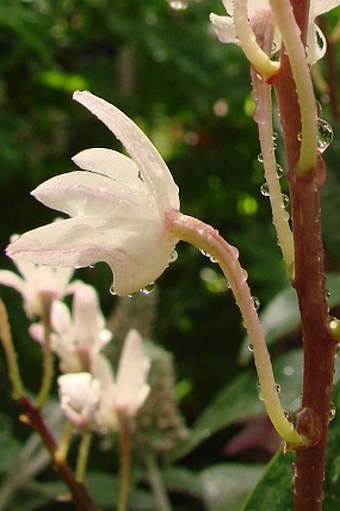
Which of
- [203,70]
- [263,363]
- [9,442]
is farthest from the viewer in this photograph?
[203,70]

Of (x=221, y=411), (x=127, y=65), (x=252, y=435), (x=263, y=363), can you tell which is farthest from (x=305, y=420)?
(x=127, y=65)

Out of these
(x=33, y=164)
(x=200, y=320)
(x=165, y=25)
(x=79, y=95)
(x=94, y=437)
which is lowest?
(x=94, y=437)

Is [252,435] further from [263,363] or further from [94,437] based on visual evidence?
[263,363]

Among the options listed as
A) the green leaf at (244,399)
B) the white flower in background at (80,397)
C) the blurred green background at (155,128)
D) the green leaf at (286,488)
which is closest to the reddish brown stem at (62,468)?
the white flower in background at (80,397)

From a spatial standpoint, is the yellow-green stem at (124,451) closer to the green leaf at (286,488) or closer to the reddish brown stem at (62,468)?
the reddish brown stem at (62,468)

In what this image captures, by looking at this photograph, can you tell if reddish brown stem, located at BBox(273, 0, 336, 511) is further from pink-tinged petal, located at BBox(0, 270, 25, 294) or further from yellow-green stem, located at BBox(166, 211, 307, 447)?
pink-tinged petal, located at BBox(0, 270, 25, 294)

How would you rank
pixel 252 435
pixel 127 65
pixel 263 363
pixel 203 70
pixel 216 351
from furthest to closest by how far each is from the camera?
pixel 127 65 < pixel 203 70 < pixel 216 351 < pixel 252 435 < pixel 263 363

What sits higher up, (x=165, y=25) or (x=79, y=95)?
(x=165, y=25)

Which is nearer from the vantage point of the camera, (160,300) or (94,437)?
(94,437)
